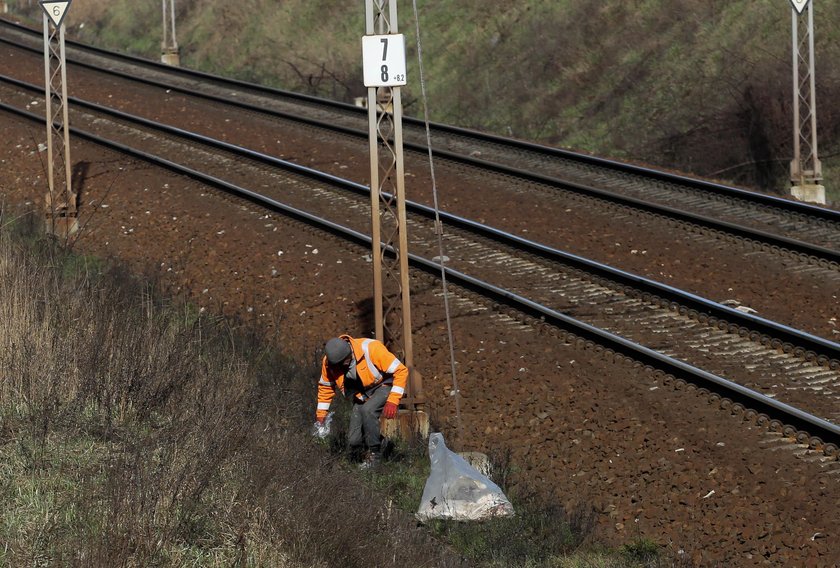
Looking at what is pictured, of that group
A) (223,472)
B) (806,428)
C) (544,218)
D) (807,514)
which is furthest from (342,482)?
(544,218)

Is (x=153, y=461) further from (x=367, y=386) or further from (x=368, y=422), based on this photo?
(x=367, y=386)

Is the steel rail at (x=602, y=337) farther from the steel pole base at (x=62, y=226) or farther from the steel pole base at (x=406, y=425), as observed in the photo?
the steel pole base at (x=62, y=226)

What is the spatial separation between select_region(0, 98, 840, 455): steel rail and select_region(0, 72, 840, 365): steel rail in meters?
→ 1.41

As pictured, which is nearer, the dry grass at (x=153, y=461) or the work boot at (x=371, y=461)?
the dry grass at (x=153, y=461)

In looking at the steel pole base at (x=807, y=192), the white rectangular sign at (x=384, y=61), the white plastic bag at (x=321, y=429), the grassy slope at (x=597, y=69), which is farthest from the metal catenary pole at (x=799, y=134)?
the white plastic bag at (x=321, y=429)

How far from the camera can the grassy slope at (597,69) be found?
2459 centimetres

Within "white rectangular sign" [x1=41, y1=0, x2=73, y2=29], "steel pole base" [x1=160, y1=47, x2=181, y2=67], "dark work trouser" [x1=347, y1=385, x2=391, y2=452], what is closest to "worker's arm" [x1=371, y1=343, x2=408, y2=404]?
"dark work trouser" [x1=347, y1=385, x2=391, y2=452]

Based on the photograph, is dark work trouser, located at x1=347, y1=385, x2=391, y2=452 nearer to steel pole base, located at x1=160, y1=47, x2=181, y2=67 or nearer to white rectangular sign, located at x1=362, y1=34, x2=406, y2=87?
white rectangular sign, located at x1=362, y1=34, x2=406, y2=87

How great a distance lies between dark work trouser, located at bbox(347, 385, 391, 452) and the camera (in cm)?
1017

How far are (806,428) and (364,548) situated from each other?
4834 mm

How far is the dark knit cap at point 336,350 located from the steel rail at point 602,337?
217cm

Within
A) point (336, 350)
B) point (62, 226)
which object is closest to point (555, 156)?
point (62, 226)

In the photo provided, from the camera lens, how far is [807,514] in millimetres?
9211

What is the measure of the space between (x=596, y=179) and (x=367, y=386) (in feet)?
35.4
